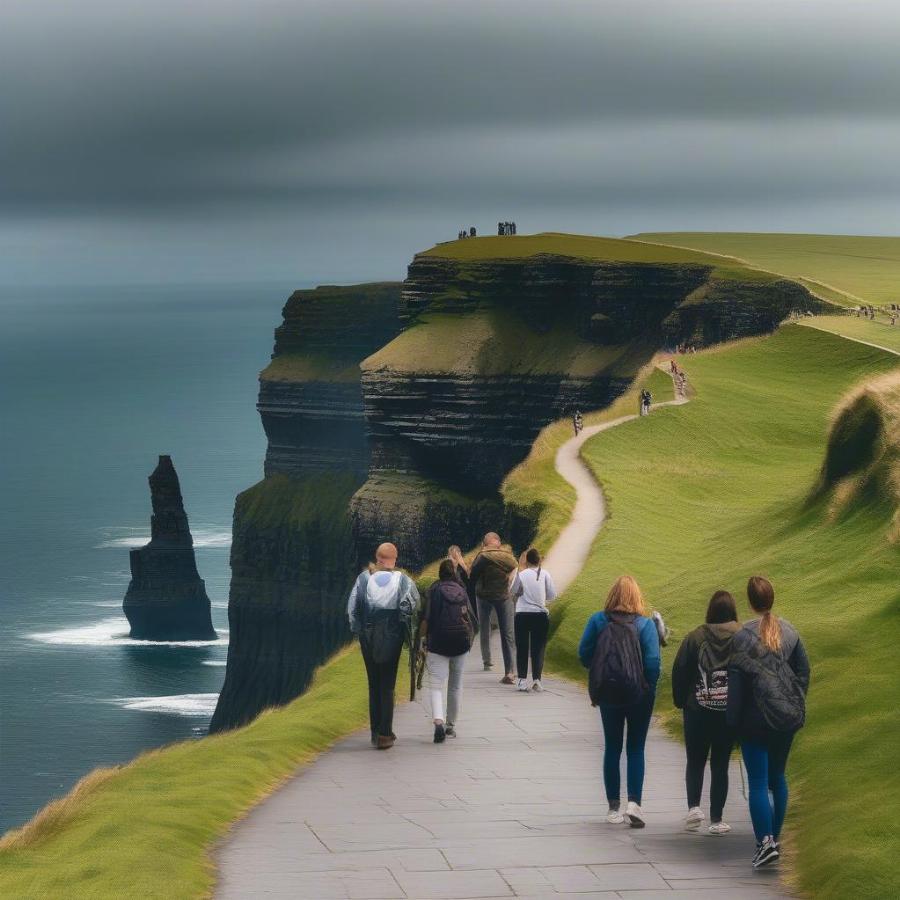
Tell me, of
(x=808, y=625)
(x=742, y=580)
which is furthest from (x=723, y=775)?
(x=742, y=580)

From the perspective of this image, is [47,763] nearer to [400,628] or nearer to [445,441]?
[445,441]

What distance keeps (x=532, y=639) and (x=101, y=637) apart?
143147 millimetres

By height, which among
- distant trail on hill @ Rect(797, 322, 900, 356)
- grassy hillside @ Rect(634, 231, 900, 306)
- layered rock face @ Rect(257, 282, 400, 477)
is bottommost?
layered rock face @ Rect(257, 282, 400, 477)

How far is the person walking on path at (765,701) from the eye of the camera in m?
15.6

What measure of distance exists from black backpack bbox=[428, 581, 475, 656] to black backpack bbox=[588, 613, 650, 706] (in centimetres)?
449

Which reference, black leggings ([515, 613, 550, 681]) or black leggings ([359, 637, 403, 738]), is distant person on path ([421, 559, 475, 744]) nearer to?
black leggings ([359, 637, 403, 738])

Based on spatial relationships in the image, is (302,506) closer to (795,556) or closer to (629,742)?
(795,556)

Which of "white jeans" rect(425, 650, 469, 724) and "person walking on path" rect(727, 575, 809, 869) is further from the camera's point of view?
"white jeans" rect(425, 650, 469, 724)

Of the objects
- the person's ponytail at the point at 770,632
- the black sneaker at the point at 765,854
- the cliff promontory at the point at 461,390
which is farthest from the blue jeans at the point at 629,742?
the cliff promontory at the point at 461,390

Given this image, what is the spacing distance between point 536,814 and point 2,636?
150898 mm

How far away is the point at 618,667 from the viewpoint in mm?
16875

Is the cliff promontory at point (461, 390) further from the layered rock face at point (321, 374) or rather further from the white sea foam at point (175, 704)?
the layered rock face at point (321, 374)

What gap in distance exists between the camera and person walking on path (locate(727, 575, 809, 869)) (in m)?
15.6

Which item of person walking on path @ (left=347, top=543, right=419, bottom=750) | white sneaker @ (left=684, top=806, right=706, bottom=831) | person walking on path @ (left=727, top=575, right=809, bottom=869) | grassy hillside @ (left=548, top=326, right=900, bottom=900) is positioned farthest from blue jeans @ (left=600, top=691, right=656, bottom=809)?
person walking on path @ (left=347, top=543, right=419, bottom=750)
